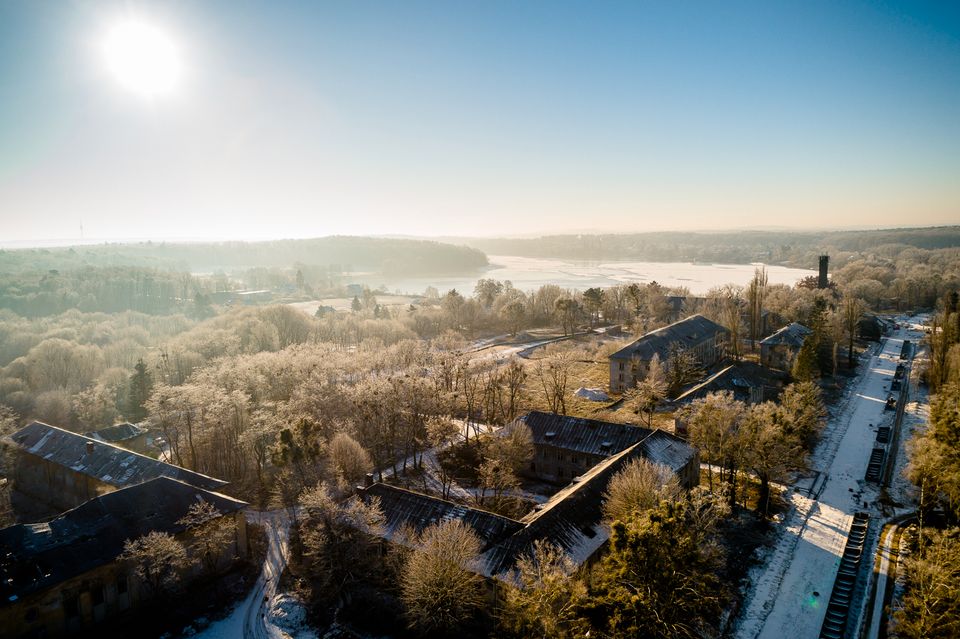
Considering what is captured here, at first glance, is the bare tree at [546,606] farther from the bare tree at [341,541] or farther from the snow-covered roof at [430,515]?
the bare tree at [341,541]

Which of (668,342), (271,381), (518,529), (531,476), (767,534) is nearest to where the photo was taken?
(518,529)

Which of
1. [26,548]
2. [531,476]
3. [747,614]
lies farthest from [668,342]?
[26,548]

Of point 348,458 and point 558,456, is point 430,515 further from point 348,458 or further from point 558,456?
point 558,456

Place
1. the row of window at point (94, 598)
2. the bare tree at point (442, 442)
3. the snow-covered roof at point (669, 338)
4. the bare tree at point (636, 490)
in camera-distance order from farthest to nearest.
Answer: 1. the snow-covered roof at point (669, 338)
2. the bare tree at point (442, 442)
3. the bare tree at point (636, 490)
4. the row of window at point (94, 598)

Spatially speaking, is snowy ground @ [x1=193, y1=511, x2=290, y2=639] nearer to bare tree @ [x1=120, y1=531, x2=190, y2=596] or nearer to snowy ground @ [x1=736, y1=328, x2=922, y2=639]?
bare tree @ [x1=120, y1=531, x2=190, y2=596]

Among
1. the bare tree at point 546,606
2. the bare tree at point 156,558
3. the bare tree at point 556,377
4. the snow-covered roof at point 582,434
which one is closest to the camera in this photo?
the bare tree at point 546,606

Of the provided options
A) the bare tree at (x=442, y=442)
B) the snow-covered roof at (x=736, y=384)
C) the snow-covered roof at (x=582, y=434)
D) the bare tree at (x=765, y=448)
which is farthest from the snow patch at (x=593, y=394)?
the bare tree at (x=765, y=448)

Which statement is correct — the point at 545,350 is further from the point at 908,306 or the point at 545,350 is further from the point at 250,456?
the point at 908,306
